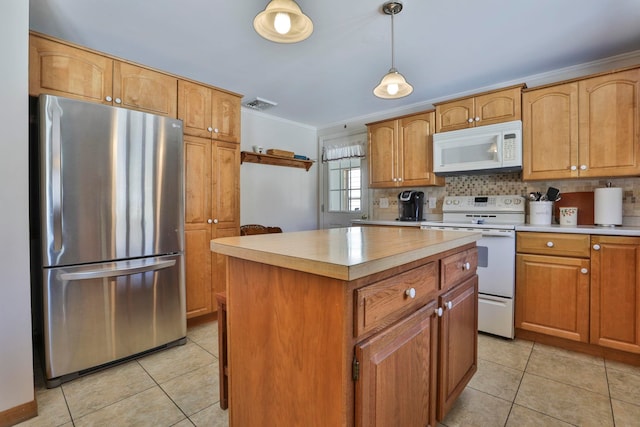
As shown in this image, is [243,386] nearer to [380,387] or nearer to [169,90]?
[380,387]

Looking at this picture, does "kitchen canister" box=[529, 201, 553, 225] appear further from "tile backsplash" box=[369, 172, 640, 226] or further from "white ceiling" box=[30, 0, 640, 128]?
"white ceiling" box=[30, 0, 640, 128]

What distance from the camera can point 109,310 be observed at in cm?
205

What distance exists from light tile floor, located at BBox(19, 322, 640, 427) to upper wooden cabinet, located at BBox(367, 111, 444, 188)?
1903 millimetres

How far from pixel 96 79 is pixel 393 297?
2510 mm

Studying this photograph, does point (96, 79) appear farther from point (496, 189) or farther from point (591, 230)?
point (591, 230)

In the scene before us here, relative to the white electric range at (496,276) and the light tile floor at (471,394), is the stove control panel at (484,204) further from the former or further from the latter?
Answer: the light tile floor at (471,394)

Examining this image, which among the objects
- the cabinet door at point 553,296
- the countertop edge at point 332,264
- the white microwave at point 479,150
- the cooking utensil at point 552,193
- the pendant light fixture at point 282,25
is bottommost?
the cabinet door at point 553,296

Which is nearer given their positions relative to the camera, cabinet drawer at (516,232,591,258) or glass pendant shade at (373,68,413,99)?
glass pendant shade at (373,68,413,99)

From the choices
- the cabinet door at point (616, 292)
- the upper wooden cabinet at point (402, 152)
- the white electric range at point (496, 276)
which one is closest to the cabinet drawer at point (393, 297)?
the white electric range at point (496, 276)

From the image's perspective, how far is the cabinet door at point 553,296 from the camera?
2.29 meters

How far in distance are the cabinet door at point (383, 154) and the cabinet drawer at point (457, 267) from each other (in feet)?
6.58

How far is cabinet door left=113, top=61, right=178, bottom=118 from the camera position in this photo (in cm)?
230

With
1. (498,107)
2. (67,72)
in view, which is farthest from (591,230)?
(67,72)

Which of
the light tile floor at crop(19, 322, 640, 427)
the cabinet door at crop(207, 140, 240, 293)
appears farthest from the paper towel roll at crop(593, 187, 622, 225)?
the cabinet door at crop(207, 140, 240, 293)
